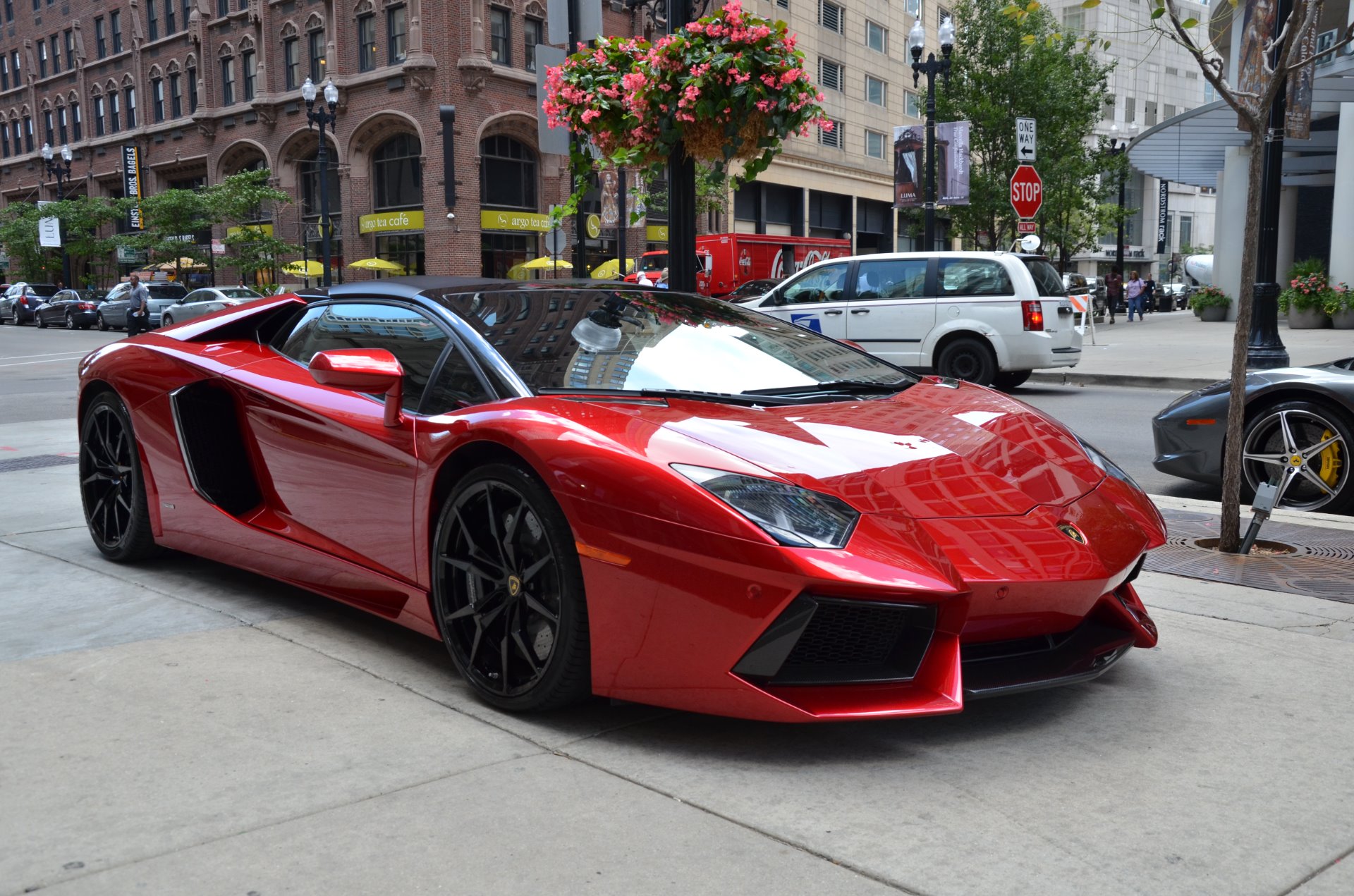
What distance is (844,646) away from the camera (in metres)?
2.88

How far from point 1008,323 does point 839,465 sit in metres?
11.3

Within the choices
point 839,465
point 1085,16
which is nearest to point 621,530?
point 839,465

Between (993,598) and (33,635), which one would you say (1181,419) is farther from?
(33,635)

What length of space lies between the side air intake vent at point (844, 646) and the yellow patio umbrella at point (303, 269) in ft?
132

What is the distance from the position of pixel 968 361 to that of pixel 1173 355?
7.76 meters

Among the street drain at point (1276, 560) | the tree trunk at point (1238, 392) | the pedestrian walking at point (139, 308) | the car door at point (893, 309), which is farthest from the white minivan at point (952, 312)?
→ the pedestrian walking at point (139, 308)

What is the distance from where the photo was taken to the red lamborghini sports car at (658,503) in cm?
286

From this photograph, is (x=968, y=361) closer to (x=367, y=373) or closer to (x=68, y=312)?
(x=367, y=373)

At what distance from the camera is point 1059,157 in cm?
3584

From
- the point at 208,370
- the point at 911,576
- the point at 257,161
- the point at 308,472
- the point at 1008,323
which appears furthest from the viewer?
the point at 257,161

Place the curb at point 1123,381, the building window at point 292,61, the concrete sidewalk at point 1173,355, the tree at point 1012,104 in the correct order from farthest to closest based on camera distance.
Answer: the building window at point 292,61, the tree at point 1012,104, the concrete sidewalk at point 1173,355, the curb at point 1123,381

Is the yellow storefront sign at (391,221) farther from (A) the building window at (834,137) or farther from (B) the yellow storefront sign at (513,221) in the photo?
(A) the building window at (834,137)

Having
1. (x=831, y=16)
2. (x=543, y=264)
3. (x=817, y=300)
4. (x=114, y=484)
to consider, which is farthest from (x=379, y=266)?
(x=114, y=484)

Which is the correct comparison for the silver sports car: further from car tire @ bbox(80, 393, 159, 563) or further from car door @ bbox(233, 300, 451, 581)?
car tire @ bbox(80, 393, 159, 563)
